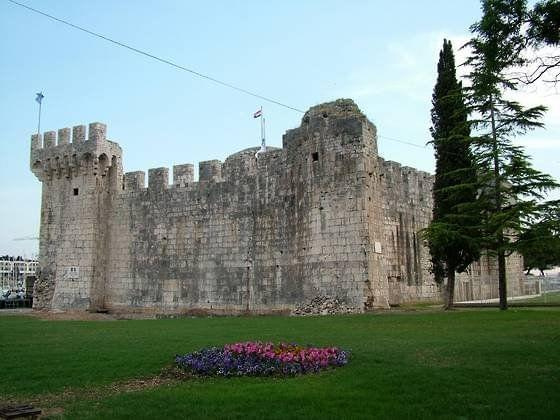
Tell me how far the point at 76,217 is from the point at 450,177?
66.5 feet

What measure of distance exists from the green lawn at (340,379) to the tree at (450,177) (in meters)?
6.34

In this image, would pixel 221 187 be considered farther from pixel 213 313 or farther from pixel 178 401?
pixel 178 401

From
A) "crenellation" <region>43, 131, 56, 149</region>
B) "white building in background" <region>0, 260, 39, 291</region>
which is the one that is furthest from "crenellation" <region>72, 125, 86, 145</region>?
"white building in background" <region>0, 260, 39, 291</region>

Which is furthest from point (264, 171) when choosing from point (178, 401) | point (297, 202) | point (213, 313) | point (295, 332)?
point (178, 401)

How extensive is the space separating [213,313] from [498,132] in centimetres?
1463

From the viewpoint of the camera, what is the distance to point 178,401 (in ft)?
27.5

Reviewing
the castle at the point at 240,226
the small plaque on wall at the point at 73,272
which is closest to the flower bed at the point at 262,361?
the castle at the point at 240,226

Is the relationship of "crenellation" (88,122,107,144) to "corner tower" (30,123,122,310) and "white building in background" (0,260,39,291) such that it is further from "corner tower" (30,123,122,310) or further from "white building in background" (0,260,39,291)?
"white building in background" (0,260,39,291)

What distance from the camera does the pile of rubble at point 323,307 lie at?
2252 cm

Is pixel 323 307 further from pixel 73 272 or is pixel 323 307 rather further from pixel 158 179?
pixel 73 272

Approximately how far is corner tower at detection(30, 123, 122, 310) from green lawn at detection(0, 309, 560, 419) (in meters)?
16.2

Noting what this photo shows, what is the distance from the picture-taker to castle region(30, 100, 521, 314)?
23250 millimetres

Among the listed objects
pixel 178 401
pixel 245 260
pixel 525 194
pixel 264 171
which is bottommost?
pixel 178 401

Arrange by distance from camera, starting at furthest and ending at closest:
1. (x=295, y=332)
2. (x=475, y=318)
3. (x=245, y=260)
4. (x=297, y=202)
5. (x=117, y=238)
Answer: (x=117, y=238) → (x=245, y=260) → (x=297, y=202) → (x=475, y=318) → (x=295, y=332)
